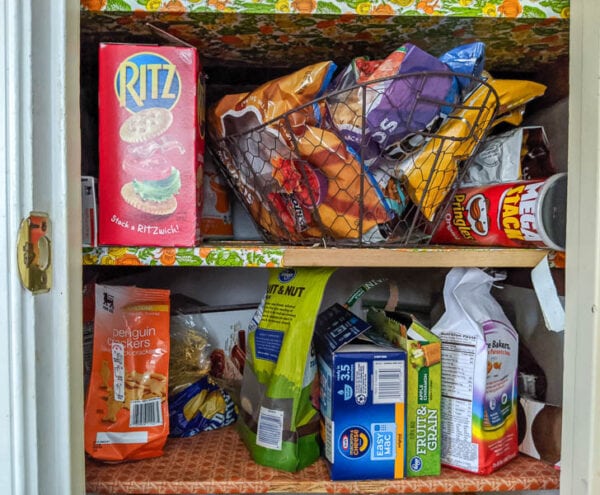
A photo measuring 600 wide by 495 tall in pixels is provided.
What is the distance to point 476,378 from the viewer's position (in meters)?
0.69

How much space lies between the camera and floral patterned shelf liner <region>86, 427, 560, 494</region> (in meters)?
0.66

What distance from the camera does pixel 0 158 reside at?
1.46 feet

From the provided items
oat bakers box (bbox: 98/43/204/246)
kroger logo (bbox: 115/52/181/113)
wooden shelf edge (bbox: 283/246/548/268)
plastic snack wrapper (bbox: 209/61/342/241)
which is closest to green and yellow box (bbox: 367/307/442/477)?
wooden shelf edge (bbox: 283/246/548/268)

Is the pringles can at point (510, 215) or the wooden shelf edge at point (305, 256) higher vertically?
the pringles can at point (510, 215)

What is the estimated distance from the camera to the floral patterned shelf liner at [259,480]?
66 cm

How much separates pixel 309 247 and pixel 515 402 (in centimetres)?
40

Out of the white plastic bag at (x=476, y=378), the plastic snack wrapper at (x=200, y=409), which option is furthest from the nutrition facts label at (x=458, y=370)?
the plastic snack wrapper at (x=200, y=409)

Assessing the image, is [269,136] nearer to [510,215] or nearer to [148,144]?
[148,144]

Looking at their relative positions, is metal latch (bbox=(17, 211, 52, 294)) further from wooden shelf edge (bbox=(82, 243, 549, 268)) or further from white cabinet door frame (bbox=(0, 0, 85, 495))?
wooden shelf edge (bbox=(82, 243, 549, 268))

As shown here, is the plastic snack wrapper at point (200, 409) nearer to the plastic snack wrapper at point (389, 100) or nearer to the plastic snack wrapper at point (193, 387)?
the plastic snack wrapper at point (193, 387)

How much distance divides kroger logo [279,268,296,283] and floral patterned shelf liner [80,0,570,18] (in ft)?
1.22

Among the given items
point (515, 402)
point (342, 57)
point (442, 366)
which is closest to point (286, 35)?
point (342, 57)

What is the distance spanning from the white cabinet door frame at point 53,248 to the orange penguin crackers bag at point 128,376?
0.17 m

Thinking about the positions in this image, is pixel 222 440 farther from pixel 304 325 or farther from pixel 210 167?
pixel 210 167
